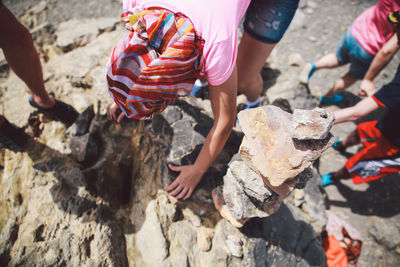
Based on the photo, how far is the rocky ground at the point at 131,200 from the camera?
167 centimetres

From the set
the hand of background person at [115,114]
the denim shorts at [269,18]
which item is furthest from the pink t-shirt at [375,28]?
the hand of background person at [115,114]

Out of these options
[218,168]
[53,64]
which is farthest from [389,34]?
[53,64]

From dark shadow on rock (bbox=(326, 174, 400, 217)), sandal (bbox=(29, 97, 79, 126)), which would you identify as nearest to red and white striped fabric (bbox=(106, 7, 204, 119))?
sandal (bbox=(29, 97, 79, 126))

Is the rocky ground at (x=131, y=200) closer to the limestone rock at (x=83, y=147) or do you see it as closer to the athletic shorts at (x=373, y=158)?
the limestone rock at (x=83, y=147)

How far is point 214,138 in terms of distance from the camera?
1491 millimetres

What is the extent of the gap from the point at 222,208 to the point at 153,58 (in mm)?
1345

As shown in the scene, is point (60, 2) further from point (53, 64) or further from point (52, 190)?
point (52, 190)

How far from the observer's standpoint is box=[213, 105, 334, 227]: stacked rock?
1.00m

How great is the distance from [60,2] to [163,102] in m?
5.25

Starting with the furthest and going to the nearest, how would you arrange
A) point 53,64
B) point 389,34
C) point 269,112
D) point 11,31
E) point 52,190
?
point 53,64, point 389,34, point 52,190, point 11,31, point 269,112

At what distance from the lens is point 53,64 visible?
9.83 feet

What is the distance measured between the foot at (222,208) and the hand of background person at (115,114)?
1244 millimetres

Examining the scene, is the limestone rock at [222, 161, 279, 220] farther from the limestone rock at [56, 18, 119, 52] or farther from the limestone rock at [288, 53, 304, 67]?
the limestone rock at [56, 18, 119, 52]

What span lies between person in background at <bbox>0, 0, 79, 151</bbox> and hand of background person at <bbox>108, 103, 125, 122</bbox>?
0.58 meters
